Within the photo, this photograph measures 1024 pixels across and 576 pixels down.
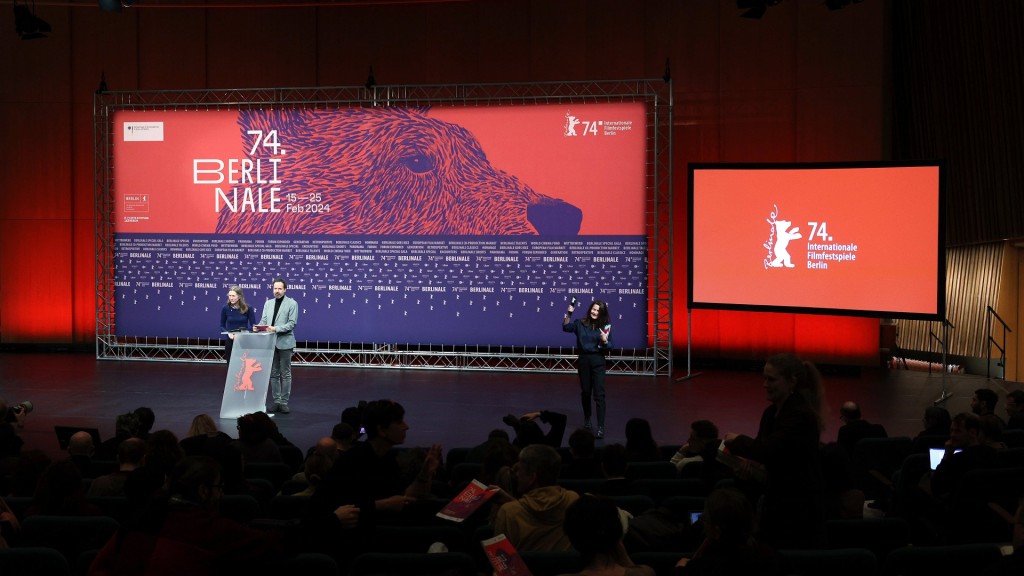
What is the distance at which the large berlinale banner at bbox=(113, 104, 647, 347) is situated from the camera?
12617 mm

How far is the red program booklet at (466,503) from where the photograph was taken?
11.1ft

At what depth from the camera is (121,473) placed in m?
4.52

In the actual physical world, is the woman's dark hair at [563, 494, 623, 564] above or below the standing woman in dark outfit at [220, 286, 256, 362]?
below

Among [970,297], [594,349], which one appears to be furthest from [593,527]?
[970,297]

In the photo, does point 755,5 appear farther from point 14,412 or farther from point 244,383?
point 14,412

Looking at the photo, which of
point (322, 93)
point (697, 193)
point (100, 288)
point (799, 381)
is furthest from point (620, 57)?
point (799, 381)

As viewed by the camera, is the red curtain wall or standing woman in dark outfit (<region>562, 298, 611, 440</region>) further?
the red curtain wall

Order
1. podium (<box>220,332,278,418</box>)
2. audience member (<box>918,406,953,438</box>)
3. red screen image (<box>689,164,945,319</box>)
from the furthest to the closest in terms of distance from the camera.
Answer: red screen image (<box>689,164,945,319</box>) → podium (<box>220,332,278,418</box>) → audience member (<box>918,406,953,438</box>)

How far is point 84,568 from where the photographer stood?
3.11m

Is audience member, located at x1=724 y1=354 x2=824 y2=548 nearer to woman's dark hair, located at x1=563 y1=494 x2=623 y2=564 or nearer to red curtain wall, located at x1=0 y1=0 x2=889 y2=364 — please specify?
woman's dark hair, located at x1=563 y1=494 x2=623 y2=564

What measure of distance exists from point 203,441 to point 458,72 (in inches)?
387

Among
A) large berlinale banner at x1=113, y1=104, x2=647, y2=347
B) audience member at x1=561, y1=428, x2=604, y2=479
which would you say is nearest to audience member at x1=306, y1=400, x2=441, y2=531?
audience member at x1=561, y1=428, x2=604, y2=479

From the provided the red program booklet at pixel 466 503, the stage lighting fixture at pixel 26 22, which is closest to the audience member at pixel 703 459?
the red program booklet at pixel 466 503

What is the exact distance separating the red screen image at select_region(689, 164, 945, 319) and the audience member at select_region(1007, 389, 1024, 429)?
354 cm
